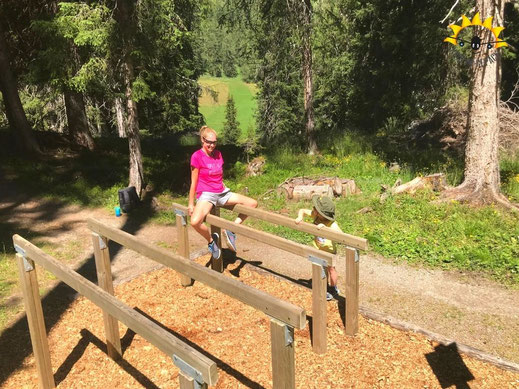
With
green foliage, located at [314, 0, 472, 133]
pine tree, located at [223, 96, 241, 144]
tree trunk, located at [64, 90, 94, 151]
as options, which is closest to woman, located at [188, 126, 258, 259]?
tree trunk, located at [64, 90, 94, 151]

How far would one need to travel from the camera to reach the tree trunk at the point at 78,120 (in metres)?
13.3

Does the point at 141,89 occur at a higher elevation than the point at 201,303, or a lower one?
higher

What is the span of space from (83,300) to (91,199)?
5510mm

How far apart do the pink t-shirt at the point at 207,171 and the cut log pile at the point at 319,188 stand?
4.50 m

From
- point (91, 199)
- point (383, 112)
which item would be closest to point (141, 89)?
point (91, 199)

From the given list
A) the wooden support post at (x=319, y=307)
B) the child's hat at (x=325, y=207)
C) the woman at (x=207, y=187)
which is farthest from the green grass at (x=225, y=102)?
the wooden support post at (x=319, y=307)

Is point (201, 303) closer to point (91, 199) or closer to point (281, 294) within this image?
point (281, 294)

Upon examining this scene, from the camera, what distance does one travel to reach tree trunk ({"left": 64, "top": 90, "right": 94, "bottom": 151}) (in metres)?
13.3

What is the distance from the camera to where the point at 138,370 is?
416cm

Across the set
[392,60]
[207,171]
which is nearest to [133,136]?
[207,171]

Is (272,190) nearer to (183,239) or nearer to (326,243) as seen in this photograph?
(183,239)

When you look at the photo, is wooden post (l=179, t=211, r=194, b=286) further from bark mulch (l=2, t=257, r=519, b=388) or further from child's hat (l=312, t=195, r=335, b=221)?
child's hat (l=312, t=195, r=335, b=221)

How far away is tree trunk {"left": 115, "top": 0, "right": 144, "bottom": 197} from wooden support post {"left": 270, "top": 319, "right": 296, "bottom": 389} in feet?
26.8

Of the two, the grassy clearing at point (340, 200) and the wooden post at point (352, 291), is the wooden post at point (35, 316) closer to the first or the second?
the grassy clearing at point (340, 200)
